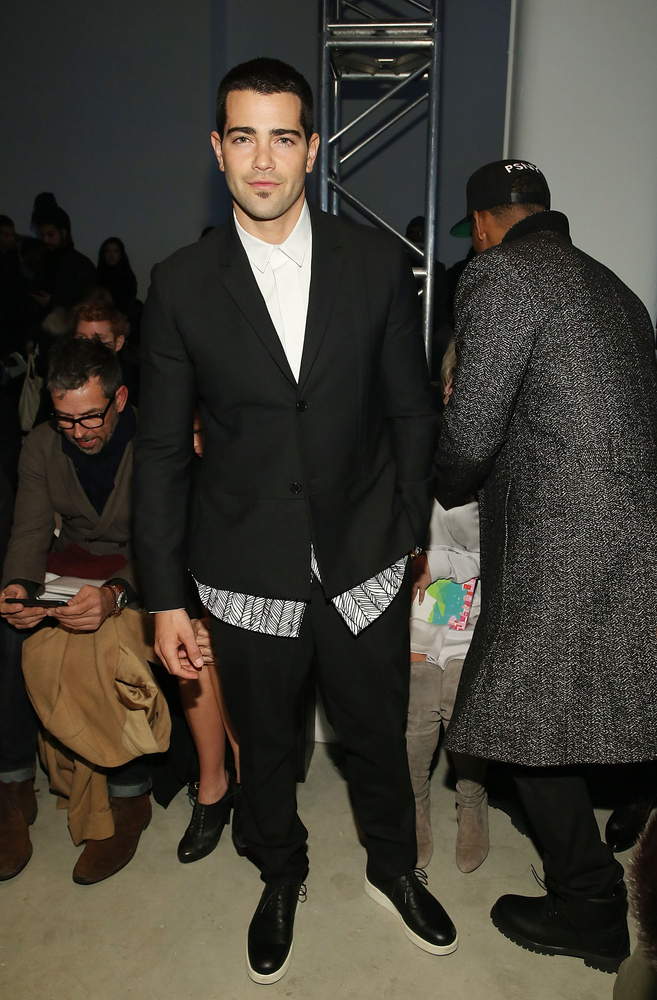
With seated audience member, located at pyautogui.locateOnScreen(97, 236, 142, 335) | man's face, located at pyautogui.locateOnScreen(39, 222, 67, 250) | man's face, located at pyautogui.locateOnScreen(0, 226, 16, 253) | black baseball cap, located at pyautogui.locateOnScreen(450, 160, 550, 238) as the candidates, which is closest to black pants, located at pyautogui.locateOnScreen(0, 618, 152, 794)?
black baseball cap, located at pyautogui.locateOnScreen(450, 160, 550, 238)

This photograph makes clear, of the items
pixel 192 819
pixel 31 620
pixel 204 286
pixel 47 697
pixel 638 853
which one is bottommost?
pixel 192 819

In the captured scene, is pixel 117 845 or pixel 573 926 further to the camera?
pixel 117 845

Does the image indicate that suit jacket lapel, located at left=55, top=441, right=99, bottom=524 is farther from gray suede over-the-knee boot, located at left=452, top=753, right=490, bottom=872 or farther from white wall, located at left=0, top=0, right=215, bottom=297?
white wall, located at left=0, top=0, right=215, bottom=297

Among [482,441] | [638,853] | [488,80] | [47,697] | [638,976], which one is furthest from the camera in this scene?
[488,80]

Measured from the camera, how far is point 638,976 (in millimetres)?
861

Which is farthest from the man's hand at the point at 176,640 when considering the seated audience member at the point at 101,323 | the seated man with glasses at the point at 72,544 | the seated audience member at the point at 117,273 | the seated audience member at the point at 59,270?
the seated audience member at the point at 117,273

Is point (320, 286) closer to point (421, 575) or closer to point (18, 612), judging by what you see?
point (421, 575)

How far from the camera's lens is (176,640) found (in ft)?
5.30

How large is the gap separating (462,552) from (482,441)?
2.27 ft

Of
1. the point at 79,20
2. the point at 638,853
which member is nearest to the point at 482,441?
the point at 638,853

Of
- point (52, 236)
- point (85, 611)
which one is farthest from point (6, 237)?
point (85, 611)

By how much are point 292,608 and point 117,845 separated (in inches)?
39.5

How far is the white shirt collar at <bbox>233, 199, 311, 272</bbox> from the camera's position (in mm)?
1533

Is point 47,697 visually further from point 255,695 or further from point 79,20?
point 79,20
